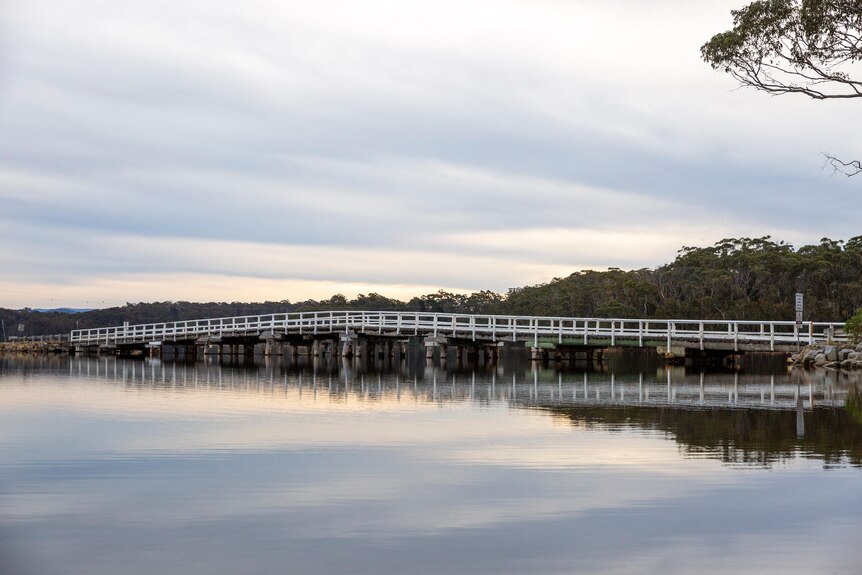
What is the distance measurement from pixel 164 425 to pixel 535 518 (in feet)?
30.3

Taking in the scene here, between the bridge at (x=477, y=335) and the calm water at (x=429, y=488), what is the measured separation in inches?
906

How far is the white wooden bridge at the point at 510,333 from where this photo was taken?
43.3 meters

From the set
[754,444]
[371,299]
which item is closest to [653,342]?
[754,444]

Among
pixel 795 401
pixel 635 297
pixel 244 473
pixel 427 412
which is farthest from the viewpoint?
pixel 635 297

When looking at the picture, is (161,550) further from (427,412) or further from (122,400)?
(122,400)

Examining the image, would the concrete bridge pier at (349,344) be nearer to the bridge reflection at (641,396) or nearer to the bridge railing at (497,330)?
the bridge railing at (497,330)

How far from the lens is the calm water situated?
309 inches

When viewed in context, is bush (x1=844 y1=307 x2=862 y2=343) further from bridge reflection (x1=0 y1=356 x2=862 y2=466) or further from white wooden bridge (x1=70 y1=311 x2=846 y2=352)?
bridge reflection (x1=0 y1=356 x2=862 y2=466)

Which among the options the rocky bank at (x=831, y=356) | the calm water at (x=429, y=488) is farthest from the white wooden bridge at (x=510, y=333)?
the calm water at (x=429, y=488)

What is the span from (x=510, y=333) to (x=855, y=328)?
16.6m

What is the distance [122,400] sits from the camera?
22.5 m

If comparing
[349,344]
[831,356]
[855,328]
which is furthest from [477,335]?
[855,328]

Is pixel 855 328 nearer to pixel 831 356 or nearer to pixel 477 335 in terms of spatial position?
pixel 831 356

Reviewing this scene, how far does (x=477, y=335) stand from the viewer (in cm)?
5059
